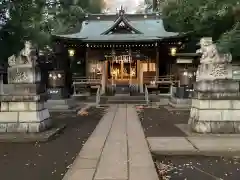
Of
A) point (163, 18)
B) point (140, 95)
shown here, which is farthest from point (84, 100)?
point (163, 18)

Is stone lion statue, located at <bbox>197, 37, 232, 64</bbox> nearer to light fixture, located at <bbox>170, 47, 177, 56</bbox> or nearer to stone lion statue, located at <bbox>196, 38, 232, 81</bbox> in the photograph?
stone lion statue, located at <bbox>196, 38, 232, 81</bbox>

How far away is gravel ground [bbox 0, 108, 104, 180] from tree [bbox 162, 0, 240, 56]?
648 cm

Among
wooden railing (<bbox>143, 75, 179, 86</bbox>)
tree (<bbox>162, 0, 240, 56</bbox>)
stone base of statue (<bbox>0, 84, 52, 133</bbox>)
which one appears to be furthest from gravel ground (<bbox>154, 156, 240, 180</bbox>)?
wooden railing (<bbox>143, 75, 179, 86</bbox>)

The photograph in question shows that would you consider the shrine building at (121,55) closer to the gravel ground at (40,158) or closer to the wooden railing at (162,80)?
the wooden railing at (162,80)

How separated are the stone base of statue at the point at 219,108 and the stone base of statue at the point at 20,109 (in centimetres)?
495

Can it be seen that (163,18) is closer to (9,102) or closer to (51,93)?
(51,93)

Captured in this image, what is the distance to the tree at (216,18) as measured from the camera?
15.3 meters

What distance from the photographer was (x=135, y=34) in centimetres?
3158

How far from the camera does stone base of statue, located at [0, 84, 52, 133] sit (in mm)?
10445

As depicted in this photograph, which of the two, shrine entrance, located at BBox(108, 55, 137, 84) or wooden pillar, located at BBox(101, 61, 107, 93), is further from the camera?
shrine entrance, located at BBox(108, 55, 137, 84)

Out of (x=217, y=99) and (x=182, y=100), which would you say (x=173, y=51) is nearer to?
(x=182, y=100)

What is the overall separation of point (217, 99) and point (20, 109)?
596 centimetres

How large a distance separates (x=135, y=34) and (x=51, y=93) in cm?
1367

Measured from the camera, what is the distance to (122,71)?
1297 inches
